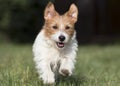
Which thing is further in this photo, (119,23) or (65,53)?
(119,23)

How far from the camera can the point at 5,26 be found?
27.6 meters

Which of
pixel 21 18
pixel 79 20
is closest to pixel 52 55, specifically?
pixel 21 18

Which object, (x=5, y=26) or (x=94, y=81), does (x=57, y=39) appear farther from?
(x=5, y=26)

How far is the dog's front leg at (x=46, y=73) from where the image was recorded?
10.1m

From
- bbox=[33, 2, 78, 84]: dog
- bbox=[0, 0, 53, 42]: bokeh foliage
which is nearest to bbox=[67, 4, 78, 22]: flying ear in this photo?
bbox=[33, 2, 78, 84]: dog

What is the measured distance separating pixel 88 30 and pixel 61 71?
19179 millimetres

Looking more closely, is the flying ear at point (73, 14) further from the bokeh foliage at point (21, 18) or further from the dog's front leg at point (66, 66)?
the bokeh foliage at point (21, 18)

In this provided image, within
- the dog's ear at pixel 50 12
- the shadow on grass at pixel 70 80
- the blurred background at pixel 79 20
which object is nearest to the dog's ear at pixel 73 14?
the dog's ear at pixel 50 12

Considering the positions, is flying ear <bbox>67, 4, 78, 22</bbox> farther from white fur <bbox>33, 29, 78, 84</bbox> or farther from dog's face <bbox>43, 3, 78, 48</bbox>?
white fur <bbox>33, 29, 78, 84</bbox>

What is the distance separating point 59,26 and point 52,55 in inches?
23.6

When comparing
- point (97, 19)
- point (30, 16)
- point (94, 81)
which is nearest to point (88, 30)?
point (97, 19)

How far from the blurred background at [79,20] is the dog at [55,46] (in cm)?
1403

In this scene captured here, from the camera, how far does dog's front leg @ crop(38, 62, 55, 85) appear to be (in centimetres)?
1010

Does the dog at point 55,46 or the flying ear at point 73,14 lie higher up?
the flying ear at point 73,14
